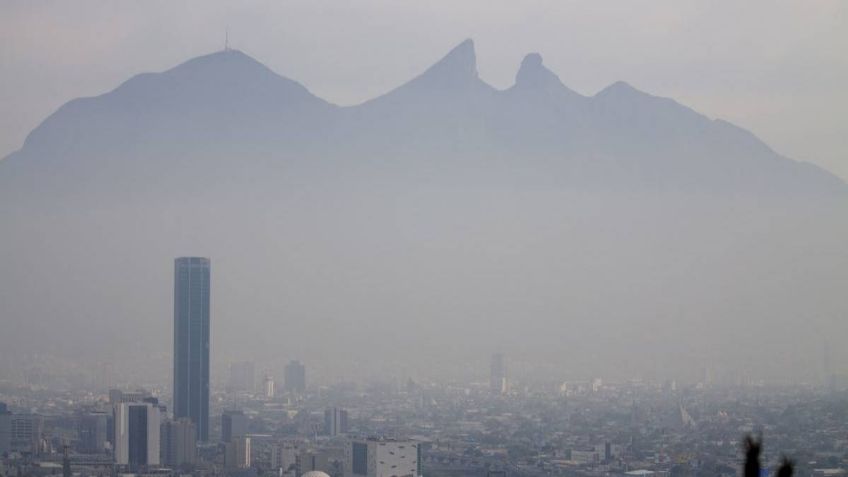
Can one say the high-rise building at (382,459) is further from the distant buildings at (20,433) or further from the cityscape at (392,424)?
the distant buildings at (20,433)

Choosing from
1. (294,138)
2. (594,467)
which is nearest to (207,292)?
(294,138)

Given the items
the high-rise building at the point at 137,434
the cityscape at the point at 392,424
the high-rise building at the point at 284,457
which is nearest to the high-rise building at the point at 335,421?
the cityscape at the point at 392,424

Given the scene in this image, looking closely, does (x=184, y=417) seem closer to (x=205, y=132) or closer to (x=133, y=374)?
(x=133, y=374)

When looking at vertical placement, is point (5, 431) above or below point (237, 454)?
above

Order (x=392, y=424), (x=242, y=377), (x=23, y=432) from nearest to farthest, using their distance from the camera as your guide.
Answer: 1. (x=23, y=432)
2. (x=392, y=424)
3. (x=242, y=377)

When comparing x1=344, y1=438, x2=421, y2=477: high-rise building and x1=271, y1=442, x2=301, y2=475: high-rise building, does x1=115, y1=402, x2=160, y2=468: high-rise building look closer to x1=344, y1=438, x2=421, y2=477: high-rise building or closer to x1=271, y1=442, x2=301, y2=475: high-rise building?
x1=271, y1=442, x2=301, y2=475: high-rise building

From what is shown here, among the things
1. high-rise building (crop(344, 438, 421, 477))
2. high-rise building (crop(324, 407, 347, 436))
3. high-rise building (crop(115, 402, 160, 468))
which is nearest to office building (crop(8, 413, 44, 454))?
high-rise building (crop(115, 402, 160, 468))

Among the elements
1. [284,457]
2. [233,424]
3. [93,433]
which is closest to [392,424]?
A: [233,424]

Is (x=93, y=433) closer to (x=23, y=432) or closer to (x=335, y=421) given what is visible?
(x=23, y=432)
